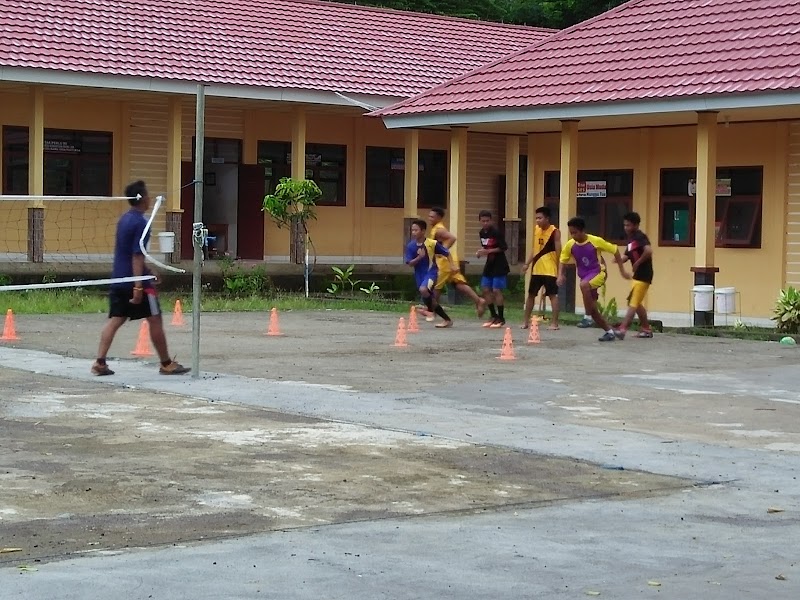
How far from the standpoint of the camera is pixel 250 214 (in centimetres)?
3250

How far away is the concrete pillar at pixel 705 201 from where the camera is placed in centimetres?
2238

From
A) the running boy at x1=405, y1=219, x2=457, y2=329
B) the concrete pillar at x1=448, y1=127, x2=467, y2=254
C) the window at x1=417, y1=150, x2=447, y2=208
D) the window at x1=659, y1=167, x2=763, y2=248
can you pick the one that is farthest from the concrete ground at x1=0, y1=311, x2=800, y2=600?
the window at x1=417, y1=150, x2=447, y2=208

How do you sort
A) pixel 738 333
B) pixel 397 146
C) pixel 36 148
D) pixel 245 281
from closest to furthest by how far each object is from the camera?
pixel 738 333 → pixel 36 148 → pixel 245 281 → pixel 397 146

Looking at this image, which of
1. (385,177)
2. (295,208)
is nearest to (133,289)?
(295,208)

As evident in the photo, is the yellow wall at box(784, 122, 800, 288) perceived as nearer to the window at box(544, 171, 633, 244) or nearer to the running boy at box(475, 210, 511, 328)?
the window at box(544, 171, 633, 244)

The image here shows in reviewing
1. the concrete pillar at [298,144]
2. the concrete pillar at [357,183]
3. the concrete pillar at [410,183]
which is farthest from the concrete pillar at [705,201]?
the concrete pillar at [357,183]

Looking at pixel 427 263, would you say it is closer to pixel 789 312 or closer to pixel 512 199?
pixel 789 312

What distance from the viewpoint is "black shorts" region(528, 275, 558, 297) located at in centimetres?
2141

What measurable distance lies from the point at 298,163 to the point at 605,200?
7.53 metres

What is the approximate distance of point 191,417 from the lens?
12.0m

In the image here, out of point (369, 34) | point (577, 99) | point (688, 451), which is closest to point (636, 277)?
point (577, 99)

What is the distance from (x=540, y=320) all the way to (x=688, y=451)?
39.1 feet

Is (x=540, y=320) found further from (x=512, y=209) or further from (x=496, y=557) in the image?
(x=496, y=557)

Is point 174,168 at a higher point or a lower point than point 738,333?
higher
